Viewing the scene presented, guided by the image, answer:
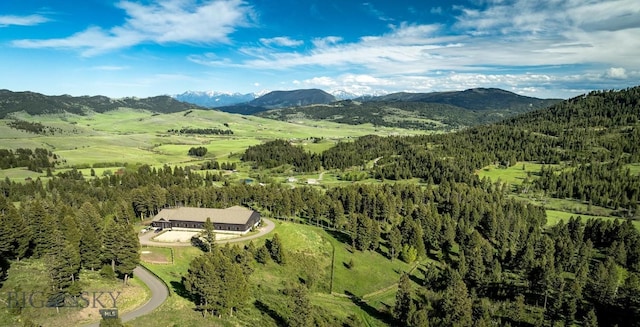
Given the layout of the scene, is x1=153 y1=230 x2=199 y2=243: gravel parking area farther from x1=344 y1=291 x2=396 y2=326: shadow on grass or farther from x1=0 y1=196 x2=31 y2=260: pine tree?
x1=344 y1=291 x2=396 y2=326: shadow on grass

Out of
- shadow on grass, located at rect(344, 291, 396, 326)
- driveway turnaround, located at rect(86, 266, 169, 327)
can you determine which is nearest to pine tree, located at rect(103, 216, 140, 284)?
driveway turnaround, located at rect(86, 266, 169, 327)

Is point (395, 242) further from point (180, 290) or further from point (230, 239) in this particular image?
point (180, 290)

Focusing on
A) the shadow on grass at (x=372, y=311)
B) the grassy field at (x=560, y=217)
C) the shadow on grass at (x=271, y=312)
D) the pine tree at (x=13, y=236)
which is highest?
the pine tree at (x=13, y=236)

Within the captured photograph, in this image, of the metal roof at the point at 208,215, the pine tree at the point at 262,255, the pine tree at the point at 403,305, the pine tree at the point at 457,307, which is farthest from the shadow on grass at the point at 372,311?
the metal roof at the point at 208,215

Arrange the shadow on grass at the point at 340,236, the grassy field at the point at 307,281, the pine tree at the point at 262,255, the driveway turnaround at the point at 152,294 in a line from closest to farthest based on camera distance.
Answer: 1. the driveway turnaround at the point at 152,294
2. the grassy field at the point at 307,281
3. the pine tree at the point at 262,255
4. the shadow on grass at the point at 340,236

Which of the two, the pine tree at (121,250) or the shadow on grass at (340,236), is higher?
the pine tree at (121,250)

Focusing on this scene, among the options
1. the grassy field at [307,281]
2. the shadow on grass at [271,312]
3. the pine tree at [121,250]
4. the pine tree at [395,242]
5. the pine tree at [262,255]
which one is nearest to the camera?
the grassy field at [307,281]

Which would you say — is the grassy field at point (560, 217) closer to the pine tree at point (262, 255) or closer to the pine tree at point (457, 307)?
the pine tree at point (457, 307)

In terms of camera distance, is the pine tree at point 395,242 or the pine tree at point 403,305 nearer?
the pine tree at point 403,305

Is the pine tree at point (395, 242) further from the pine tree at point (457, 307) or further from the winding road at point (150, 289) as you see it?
the winding road at point (150, 289)
